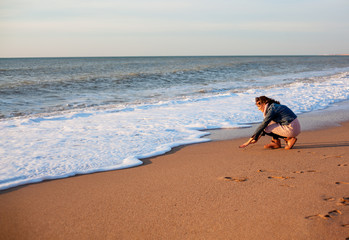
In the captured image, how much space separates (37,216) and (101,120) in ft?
17.4

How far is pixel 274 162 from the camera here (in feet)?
16.1

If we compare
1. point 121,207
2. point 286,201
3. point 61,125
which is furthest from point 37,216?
point 61,125

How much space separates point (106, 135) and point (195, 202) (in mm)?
3723

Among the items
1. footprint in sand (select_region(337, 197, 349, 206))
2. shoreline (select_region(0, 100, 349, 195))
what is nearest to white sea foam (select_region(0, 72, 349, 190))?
shoreline (select_region(0, 100, 349, 195))

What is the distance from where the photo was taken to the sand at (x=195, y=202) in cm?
294

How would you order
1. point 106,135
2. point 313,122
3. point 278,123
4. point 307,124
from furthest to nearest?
point 313,122 → point 307,124 → point 106,135 → point 278,123

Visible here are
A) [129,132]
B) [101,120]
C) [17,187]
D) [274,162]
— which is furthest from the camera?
[101,120]

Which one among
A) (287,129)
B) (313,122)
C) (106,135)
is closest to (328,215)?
(287,129)

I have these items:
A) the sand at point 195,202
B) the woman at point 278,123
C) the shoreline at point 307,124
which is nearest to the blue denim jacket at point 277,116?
the woman at point 278,123

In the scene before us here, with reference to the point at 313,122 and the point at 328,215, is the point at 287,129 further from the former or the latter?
the point at 313,122

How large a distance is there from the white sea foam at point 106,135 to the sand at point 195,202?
1.45 ft

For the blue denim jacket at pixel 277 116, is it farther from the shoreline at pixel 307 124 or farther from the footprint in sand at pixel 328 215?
the footprint in sand at pixel 328 215

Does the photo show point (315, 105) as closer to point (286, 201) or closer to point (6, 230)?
point (286, 201)

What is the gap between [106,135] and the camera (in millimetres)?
6797
